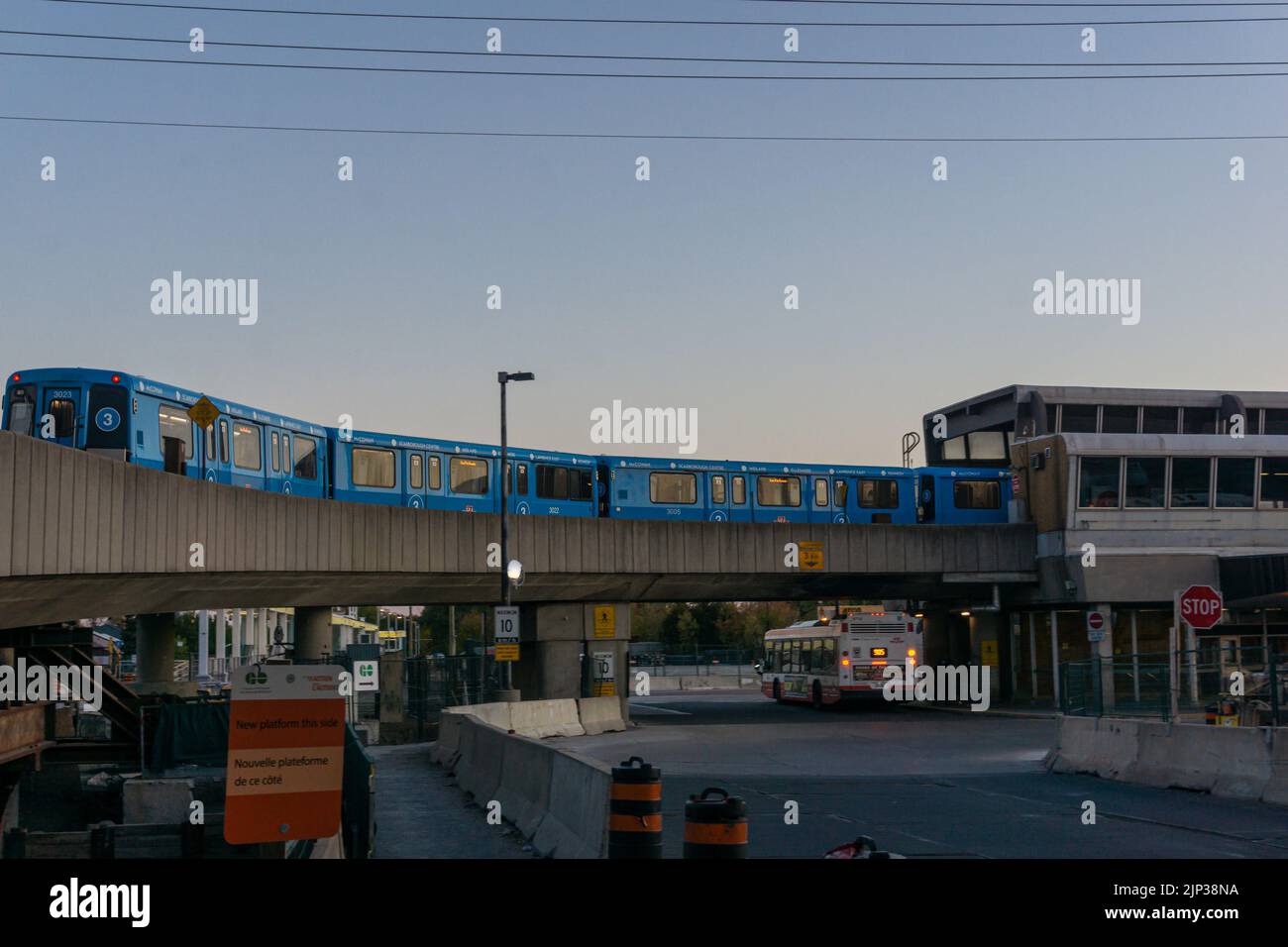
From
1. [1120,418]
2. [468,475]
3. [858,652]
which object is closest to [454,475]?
[468,475]

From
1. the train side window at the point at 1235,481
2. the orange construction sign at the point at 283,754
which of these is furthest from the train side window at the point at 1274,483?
the orange construction sign at the point at 283,754

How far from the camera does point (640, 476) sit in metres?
46.3

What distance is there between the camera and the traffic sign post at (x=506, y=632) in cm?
3139

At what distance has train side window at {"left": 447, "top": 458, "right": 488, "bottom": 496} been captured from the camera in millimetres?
41844

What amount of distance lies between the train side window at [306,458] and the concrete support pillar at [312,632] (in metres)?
11.6

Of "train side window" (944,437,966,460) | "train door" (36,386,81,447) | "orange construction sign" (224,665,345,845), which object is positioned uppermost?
"train side window" (944,437,966,460)

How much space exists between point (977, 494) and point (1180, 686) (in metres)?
28.8

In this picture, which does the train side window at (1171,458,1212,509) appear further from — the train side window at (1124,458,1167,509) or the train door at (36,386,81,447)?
the train door at (36,386,81,447)

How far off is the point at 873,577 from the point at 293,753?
41.6m

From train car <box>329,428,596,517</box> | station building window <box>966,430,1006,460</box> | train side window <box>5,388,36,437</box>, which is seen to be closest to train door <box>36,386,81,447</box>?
train side window <box>5,388,36,437</box>

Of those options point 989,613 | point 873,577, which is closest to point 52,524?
point 873,577

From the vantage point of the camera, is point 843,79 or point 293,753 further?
point 843,79

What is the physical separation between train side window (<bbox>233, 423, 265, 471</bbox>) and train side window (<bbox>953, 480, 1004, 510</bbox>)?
87.9ft
